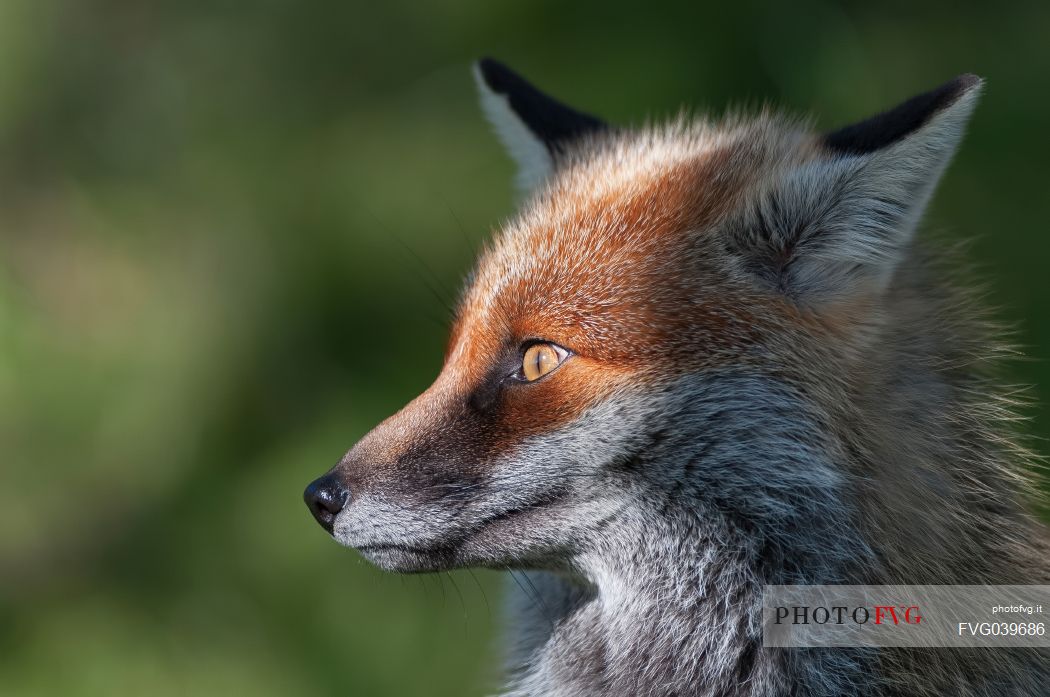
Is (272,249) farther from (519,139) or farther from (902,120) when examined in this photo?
(902,120)

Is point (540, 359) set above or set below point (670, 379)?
above

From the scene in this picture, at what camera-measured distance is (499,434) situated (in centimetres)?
320

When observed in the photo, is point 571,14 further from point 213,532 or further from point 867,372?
point 867,372

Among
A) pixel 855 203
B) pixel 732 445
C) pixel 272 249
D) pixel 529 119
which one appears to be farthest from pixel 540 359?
pixel 272 249

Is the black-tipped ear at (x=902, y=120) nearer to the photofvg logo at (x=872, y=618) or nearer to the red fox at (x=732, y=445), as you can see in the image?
the red fox at (x=732, y=445)

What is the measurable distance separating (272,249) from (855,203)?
580 cm

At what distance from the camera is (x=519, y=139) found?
15.1ft

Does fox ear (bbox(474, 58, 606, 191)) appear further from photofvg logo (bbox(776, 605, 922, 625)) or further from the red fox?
photofvg logo (bbox(776, 605, 922, 625))

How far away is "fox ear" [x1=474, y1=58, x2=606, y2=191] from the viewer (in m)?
4.43

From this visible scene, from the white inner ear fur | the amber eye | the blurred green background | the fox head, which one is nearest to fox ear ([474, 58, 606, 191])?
the white inner ear fur

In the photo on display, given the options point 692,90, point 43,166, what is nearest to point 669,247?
point 692,90

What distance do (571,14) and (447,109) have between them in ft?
4.25

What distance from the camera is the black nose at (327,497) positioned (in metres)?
3.24

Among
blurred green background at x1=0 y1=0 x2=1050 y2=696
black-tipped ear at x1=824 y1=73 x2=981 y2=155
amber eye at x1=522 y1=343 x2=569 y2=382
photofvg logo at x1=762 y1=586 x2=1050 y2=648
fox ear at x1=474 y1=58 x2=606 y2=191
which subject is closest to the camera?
black-tipped ear at x1=824 y1=73 x2=981 y2=155
